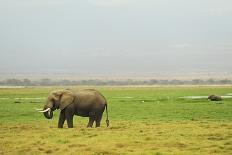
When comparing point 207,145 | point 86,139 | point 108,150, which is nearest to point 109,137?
point 86,139

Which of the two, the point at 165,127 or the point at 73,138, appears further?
the point at 165,127

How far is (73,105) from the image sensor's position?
23641mm

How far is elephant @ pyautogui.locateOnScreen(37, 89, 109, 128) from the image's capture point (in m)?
23.5

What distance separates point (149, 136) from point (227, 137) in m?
2.82

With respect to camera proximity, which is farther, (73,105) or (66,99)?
(73,105)

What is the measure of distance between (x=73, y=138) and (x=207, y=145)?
5023mm

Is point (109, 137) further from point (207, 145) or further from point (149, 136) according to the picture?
point (207, 145)

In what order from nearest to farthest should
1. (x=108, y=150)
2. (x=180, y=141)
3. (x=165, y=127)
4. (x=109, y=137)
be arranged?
1. (x=108, y=150)
2. (x=180, y=141)
3. (x=109, y=137)
4. (x=165, y=127)

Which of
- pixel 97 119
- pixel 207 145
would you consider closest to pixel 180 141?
pixel 207 145

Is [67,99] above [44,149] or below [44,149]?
above

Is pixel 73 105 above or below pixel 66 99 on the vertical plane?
below

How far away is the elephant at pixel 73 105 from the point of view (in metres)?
23.5

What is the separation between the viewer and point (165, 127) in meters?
23.0

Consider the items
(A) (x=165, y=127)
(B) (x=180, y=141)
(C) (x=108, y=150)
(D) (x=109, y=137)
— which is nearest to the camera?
(C) (x=108, y=150)
